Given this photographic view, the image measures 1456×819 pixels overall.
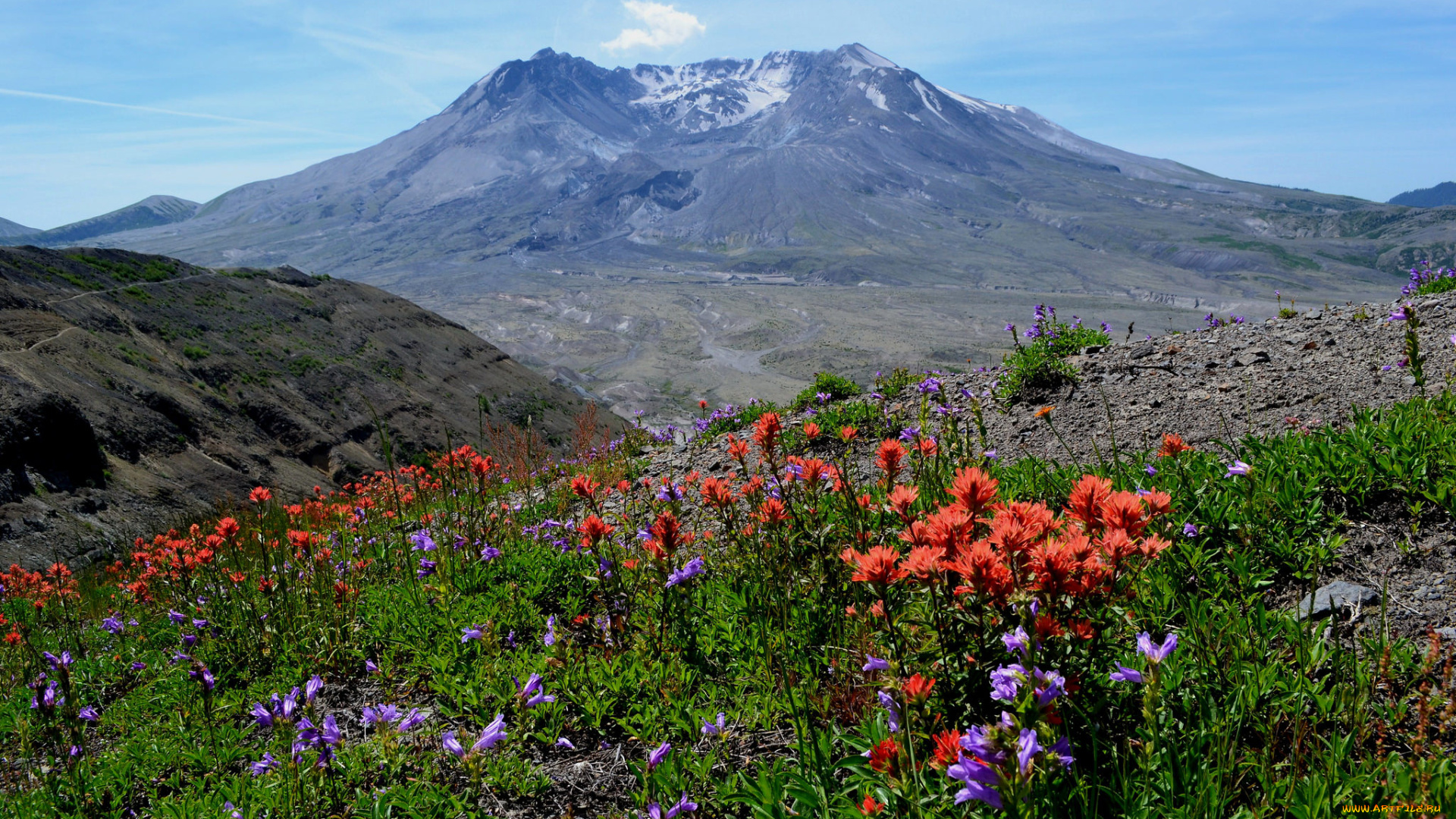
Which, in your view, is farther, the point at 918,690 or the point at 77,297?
the point at 77,297

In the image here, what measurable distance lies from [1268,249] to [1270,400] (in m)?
176

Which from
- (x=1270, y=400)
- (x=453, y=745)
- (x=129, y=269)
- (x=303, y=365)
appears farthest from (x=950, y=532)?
(x=129, y=269)

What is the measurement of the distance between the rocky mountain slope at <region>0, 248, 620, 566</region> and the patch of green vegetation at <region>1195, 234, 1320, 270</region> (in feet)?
510

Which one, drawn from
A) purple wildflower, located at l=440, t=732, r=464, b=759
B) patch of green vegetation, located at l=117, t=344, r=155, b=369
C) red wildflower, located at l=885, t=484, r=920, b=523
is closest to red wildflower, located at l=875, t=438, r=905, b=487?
red wildflower, located at l=885, t=484, r=920, b=523

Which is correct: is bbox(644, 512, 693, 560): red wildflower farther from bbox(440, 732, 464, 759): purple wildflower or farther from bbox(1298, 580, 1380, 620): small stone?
bbox(1298, 580, 1380, 620): small stone

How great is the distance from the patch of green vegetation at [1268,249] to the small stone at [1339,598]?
548ft

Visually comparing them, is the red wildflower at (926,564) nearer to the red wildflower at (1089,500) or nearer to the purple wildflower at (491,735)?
the red wildflower at (1089,500)

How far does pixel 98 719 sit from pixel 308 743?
1.86 meters

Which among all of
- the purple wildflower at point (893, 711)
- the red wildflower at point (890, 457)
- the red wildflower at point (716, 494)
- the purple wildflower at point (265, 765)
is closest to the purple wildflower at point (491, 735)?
the purple wildflower at point (265, 765)

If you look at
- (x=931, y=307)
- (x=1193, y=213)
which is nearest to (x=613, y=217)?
(x=931, y=307)

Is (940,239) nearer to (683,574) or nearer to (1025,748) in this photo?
(683,574)

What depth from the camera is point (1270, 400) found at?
4.59 meters

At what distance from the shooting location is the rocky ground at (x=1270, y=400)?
240 centimetres

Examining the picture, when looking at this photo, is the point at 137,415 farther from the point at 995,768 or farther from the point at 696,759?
the point at 995,768
